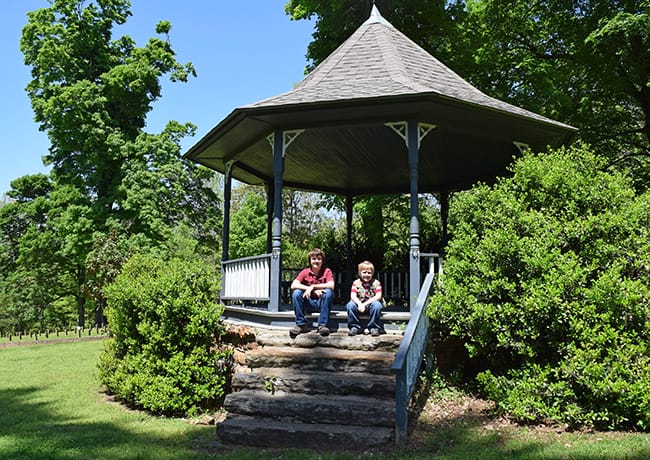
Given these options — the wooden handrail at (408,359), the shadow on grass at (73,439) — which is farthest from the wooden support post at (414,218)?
the shadow on grass at (73,439)

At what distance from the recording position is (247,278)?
27.3ft

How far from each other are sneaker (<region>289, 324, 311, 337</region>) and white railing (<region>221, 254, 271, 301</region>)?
0.96 meters

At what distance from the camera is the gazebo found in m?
7.22

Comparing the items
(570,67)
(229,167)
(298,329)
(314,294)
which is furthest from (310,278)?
(570,67)

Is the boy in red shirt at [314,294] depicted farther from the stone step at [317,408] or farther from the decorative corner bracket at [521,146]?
the decorative corner bracket at [521,146]

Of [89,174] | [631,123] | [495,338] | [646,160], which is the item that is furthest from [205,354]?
[89,174]

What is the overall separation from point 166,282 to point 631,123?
1498cm

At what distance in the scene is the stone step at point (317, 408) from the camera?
5176 millimetres

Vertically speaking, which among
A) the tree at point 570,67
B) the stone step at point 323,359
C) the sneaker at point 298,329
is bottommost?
the stone step at point 323,359

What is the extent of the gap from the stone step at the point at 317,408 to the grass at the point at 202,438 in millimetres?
348

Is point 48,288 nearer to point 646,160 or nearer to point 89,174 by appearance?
point 89,174

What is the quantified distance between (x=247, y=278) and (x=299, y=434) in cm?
356

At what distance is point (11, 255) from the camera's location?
90.1ft

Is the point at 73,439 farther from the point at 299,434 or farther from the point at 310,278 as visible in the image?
the point at 310,278
